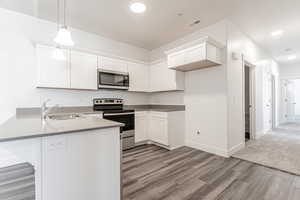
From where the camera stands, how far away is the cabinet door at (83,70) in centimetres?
296

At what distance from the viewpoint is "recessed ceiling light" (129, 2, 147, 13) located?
7.92ft

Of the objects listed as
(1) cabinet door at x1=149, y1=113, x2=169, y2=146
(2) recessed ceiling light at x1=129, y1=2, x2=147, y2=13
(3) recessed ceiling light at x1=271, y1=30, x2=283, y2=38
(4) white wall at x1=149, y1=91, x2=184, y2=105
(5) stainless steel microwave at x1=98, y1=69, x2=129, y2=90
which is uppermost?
(3) recessed ceiling light at x1=271, y1=30, x2=283, y2=38

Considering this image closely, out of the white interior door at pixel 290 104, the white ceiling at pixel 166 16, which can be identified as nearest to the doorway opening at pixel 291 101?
the white interior door at pixel 290 104

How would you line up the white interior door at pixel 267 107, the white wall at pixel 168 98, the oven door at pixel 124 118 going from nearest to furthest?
the oven door at pixel 124 118 → the white wall at pixel 168 98 → the white interior door at pixel 267 107

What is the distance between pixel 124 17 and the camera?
111 inches

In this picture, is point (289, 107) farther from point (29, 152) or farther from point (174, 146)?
point (29, 152)

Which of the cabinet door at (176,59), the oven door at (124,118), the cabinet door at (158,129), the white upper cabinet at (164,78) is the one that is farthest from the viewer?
the white upper cabinet at (164,78)

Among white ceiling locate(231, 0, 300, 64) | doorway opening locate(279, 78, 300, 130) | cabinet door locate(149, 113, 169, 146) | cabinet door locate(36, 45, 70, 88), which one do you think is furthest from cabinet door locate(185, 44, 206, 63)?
doorway opening locate(279, 78, 300, 130)

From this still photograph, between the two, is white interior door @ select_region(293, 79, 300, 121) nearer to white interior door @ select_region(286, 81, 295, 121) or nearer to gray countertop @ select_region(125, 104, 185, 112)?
white interior door @ select_region(286, 81, 295, 121)

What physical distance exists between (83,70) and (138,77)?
145 cm

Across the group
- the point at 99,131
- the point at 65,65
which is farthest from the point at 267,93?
the point at 65,65

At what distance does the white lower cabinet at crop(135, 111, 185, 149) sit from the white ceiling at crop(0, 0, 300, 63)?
1985 mm

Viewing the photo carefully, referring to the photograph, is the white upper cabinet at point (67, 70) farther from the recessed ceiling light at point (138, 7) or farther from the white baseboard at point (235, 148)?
the white baseboard at point (235, 148)

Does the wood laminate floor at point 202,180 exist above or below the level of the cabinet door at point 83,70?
below
